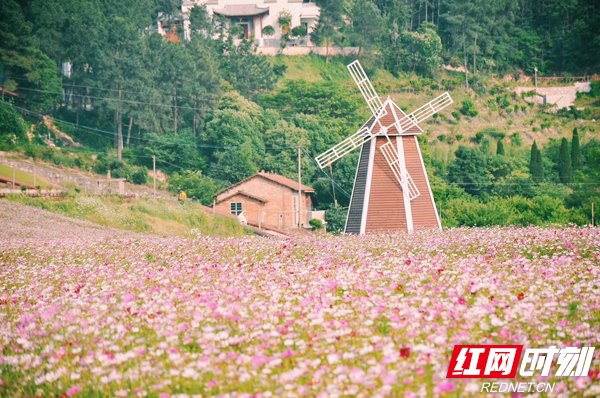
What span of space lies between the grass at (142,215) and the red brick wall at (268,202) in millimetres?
12050

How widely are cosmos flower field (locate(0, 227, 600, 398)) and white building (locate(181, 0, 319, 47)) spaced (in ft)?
344

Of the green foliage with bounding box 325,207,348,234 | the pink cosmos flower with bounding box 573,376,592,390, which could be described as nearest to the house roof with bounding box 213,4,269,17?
the green foliage with bounding box 325,207,348,234

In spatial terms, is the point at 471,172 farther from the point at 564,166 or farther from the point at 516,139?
the point at 516,139

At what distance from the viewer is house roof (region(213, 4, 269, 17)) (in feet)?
380

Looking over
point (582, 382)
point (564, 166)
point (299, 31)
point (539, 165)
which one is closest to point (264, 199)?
point (539, 165)

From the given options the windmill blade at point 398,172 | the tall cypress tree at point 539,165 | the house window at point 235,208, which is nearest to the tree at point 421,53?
the tall cypress tree at point 539,165

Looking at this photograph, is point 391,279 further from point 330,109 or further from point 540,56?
point 540,56

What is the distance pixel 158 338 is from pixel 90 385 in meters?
1.13

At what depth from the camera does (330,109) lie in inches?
3361

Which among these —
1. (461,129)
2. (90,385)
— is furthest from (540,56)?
(90,385)

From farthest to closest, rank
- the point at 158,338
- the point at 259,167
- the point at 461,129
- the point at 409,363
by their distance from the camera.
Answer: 1. the point at 461,129
2. the point at 259,167
3. the point at 158,338
4. the point at 409,363

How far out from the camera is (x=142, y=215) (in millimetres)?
44281

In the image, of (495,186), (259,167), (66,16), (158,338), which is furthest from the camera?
Answer: (66,16)

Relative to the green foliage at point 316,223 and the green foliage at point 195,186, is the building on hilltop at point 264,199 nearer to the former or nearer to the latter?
the green foliage at point 316,223
